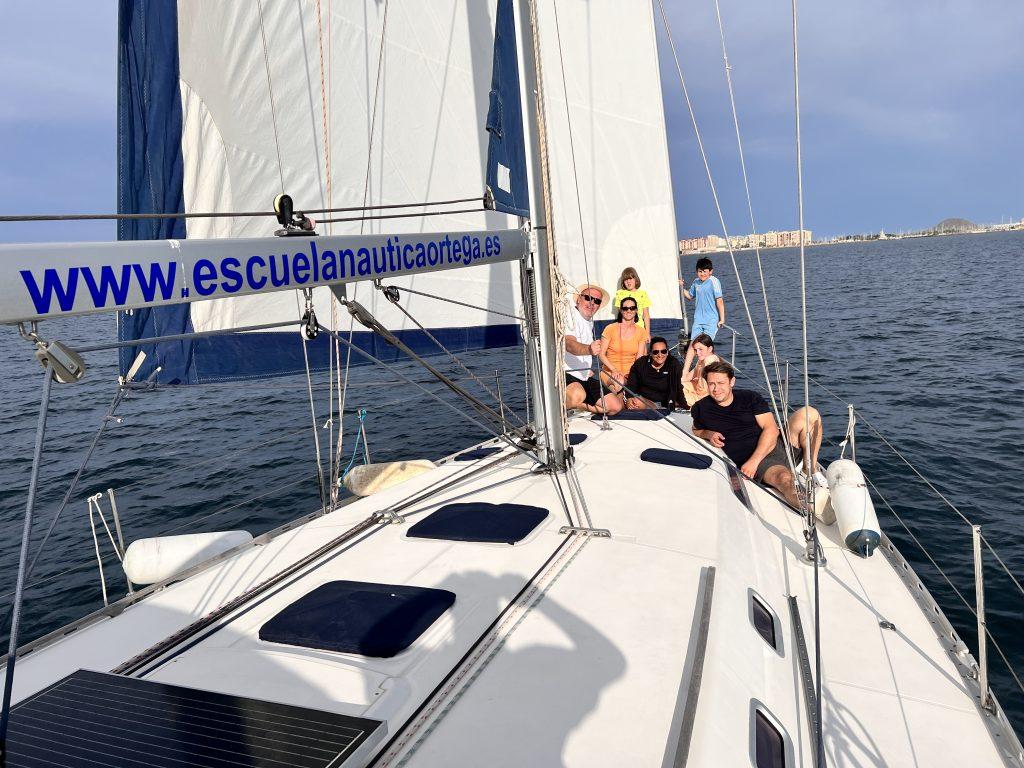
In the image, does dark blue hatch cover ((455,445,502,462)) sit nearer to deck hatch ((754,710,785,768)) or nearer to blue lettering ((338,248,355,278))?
blue lettering ((338,248,355,278))

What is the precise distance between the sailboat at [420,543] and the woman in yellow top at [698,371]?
662mm

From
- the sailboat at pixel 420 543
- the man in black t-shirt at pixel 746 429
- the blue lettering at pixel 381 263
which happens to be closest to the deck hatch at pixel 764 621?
the sailboat at pixel 420 543

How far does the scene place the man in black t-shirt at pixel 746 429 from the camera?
15.4 ft

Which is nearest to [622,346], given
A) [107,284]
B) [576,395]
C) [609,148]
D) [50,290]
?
[576,395]

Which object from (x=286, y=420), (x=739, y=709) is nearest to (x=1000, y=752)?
(x=739, y=709)

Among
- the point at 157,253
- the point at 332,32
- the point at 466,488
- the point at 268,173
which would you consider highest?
the point at 332,32

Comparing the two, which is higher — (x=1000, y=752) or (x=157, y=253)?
(x=157, y=253)

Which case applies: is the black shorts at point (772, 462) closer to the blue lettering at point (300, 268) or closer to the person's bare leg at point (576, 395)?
the person's bare leg at point (576, 395)

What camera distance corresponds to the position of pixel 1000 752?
7.88 feet

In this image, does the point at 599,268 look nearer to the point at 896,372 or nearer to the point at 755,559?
the point at 755,559

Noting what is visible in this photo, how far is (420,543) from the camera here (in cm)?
323

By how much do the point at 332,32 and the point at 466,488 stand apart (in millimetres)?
4083

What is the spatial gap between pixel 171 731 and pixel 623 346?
5.60m

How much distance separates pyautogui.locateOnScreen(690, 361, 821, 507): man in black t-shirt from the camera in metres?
4.69
